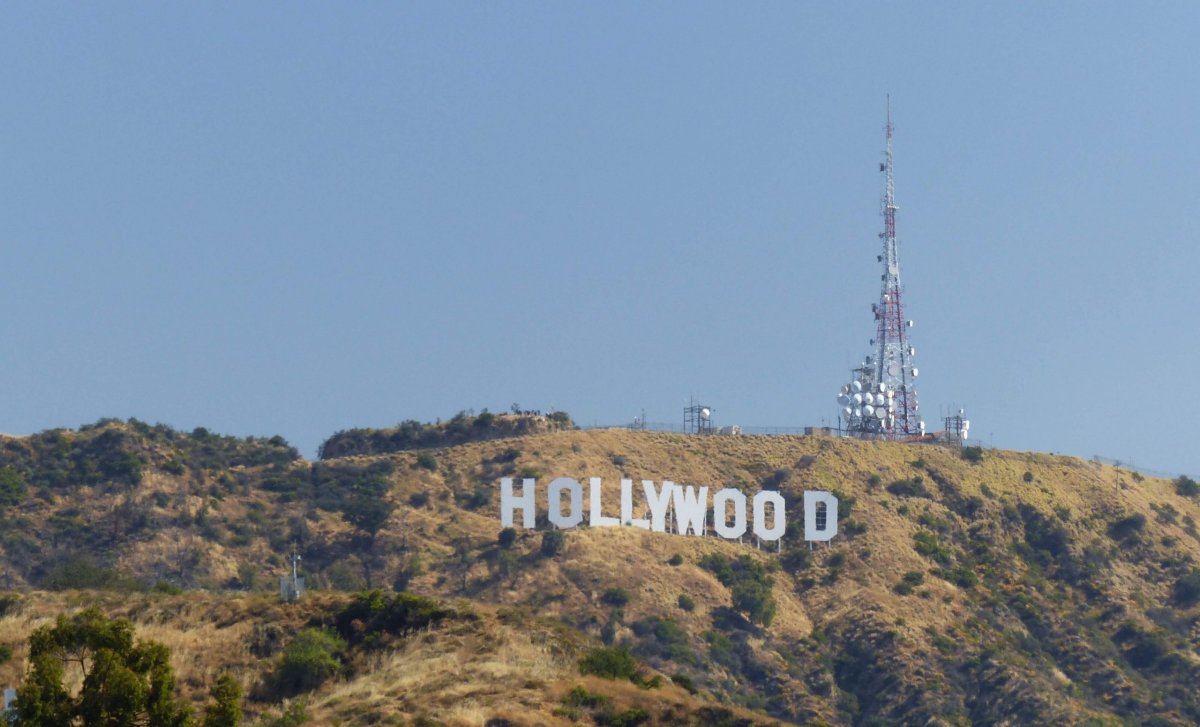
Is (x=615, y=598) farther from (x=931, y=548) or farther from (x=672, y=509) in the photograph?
(x=931, y=548)

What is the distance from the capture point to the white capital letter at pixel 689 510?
401 feet

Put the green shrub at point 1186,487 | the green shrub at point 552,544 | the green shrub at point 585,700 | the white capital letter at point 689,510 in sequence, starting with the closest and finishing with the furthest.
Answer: the green shrub at point 585,700, the green shrub at point 552,544, the white capital letter at point 689,510, the green shrub at point 1186,487

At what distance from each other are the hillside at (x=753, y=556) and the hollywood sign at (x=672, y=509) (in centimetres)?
126

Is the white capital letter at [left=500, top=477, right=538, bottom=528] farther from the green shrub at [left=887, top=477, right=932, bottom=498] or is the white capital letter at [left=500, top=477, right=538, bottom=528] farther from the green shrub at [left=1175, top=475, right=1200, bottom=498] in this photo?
the green shrub at [left=1175, top=475, right=1200, bottom=498]

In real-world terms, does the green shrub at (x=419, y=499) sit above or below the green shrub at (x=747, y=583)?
above

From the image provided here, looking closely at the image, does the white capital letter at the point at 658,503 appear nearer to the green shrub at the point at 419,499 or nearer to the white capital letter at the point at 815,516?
the white capital letter at the point at 815,516

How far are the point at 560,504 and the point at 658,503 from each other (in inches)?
240

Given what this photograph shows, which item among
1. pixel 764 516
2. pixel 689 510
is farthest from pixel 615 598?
pixel 764 516

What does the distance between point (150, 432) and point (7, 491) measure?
45.9 ft

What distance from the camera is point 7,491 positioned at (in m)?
124

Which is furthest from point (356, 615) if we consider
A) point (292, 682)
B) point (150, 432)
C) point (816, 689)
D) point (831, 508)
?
point (150, 432)

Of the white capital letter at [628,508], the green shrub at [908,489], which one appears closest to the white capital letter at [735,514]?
the white capital letter at [628,508]

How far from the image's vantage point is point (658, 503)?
12144cm

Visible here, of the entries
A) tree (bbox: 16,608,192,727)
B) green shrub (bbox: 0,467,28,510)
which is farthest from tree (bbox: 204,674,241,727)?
green shrub (bbox: 0,467,28,510)
